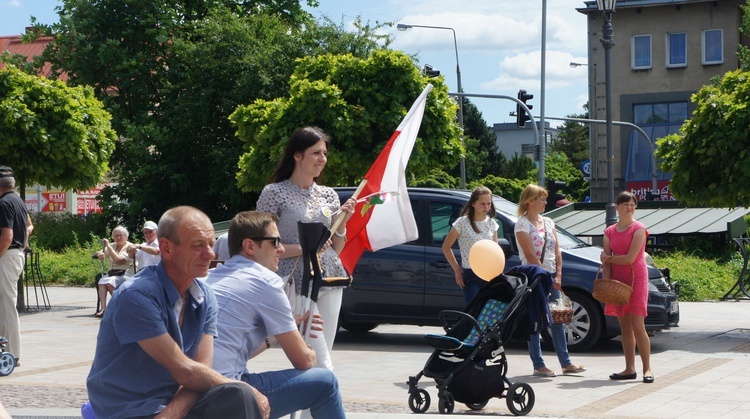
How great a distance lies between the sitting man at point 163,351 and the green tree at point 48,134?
582 inches

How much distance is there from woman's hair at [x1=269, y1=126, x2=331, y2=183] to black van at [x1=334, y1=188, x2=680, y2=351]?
17.8ft

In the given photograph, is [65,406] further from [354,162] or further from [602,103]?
[602,103]

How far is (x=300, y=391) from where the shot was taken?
4824 mm

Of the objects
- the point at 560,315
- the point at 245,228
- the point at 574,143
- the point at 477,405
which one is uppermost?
the point at 574,143

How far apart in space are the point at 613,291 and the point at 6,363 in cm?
551

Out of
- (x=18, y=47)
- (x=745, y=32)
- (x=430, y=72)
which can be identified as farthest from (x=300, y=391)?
(x=18, y=47)

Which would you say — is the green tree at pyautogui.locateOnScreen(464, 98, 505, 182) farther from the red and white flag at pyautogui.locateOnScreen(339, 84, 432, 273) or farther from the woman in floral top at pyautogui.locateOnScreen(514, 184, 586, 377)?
the red and white flag at pyautogui.locateOnScreen(339, 84, 432, 273)

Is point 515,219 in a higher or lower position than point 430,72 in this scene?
lower

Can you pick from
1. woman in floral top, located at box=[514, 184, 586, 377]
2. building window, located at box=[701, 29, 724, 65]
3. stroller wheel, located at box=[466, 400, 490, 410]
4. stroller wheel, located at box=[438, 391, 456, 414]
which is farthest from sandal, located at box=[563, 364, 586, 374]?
building window, located at box=[701, 29, 724, 65]

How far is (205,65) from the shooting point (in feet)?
122

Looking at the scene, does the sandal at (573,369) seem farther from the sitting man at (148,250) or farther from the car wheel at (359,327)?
the sitting man at (148,250)

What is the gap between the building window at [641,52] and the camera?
Answer: 55.8 metres

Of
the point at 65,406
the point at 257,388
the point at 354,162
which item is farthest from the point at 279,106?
the point at 257,388

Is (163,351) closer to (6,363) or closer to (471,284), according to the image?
(471,284)
